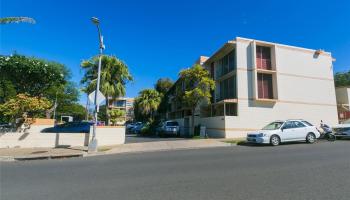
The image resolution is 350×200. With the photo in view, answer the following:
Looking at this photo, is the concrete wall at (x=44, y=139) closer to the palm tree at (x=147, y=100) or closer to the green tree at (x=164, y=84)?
the palm tree at (x=147, y=100)

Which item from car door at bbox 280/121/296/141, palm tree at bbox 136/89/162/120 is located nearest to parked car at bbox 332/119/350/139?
car door at bbox 280/121/296/141

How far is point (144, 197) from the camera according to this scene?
16.9 ft

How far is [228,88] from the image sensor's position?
24312 mm

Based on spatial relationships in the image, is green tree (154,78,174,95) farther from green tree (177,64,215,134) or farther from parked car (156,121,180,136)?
green tree (177,64,215,134)

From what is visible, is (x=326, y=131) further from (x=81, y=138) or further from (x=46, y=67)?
(x=46, y=67)

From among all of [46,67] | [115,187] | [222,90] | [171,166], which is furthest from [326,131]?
[46,67]

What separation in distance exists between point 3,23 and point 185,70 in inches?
584

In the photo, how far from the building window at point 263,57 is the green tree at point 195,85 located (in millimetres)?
4789

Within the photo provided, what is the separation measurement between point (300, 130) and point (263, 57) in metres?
10.0

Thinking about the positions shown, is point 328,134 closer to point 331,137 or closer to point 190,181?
point 331,137

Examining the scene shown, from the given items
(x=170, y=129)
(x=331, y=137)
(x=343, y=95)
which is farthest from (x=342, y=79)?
(x=170, y=129)

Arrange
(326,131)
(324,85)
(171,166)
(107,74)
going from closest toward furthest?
1. (171,166)
2. (326,131)
3. (107,74)
4. (324,85)

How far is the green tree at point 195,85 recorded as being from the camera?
2216cm

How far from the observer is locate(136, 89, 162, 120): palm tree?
36.6m
